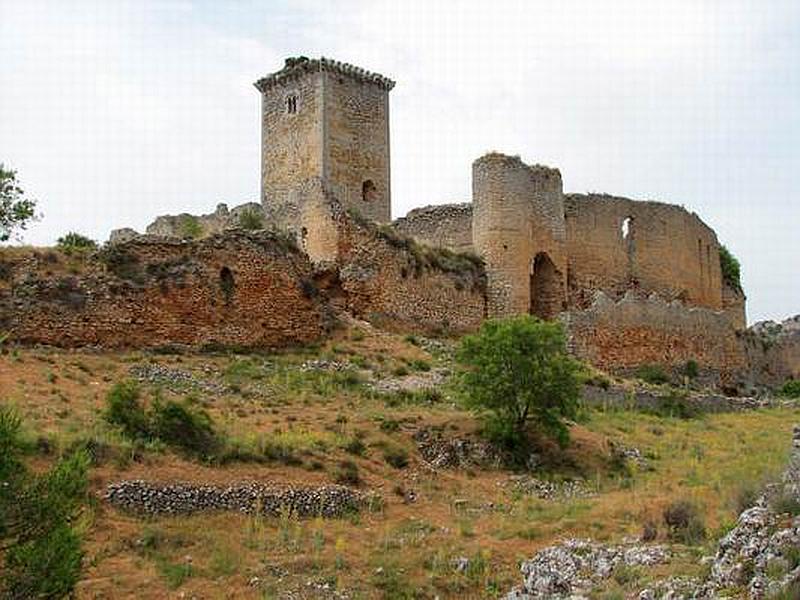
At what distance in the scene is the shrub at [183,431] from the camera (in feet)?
55.9

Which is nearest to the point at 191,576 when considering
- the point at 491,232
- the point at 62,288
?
the point at 62,288

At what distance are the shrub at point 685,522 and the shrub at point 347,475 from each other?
4402 millimetres

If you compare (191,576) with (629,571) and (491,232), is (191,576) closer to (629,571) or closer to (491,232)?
(629,571)

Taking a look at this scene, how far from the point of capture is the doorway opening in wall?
32.1 meters

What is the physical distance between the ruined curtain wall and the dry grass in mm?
10287

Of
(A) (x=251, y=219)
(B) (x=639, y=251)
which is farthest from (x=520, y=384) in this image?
(B) (x=639, y=251)

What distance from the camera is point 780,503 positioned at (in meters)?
11.0

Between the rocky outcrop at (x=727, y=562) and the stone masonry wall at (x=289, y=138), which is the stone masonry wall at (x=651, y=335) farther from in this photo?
the rocky outcrop at (x=727, y=562)

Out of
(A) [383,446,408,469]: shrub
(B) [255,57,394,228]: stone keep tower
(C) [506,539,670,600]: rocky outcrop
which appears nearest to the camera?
(C) [506,539,670,600]: rocky outcrop

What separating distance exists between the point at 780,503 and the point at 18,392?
11704 millimetres

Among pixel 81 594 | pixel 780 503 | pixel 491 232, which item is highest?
pixel 491 232

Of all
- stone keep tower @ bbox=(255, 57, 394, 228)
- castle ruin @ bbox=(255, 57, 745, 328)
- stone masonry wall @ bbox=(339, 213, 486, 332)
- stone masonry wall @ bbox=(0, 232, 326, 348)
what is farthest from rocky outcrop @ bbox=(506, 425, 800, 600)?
stone keep tower @ bbox=(255, 57, 394, 228)

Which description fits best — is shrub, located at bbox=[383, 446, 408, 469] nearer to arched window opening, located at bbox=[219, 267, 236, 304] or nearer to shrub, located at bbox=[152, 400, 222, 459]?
shrub, located at bbox=[152, 400, 222, 459]

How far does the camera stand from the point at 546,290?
32281mm
